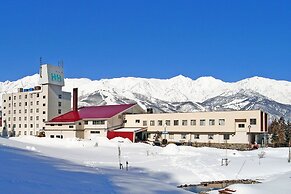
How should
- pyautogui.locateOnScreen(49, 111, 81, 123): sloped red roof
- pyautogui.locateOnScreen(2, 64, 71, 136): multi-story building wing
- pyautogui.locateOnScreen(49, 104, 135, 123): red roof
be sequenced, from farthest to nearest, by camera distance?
pyautogui.locateOnScreen(2, 64, 71, 136): multi-story building wing < pyautogui.locateOnScreen(49, 111, 81, 123): sloped red roof < pyautogui.locateOnScreen(49, 104, 135, 123): red roof

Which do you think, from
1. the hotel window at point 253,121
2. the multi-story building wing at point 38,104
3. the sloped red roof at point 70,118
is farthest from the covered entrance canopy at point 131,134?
the multi-story building wing at point 38,104

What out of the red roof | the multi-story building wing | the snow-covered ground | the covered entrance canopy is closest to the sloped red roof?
the red roof

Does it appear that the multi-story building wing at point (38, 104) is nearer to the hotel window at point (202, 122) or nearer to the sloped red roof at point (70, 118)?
the sloped red roof at point (70, 118)

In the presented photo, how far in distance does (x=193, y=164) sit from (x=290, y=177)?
35.2ft

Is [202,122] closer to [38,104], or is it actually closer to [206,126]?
[206,126]

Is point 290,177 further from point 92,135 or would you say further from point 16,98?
point 16,98

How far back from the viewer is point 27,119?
72.1 m

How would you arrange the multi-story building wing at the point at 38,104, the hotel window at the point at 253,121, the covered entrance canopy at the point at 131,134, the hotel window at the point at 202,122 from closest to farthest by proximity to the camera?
1. the hotel window at the point at 253,121
2. the hotel window at the point at 202,122
3. the covered entrance canopy at the point at 131,134
4. the multi-story building wing at the point at 38,104

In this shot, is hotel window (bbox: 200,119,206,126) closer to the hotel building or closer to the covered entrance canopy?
the hotel building

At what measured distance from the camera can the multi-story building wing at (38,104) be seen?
68000 millimetres

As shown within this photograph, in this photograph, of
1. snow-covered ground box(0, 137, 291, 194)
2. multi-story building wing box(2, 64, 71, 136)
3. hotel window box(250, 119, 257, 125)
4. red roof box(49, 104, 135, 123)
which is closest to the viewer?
snow-covered ground box(0, 137, 291, 194)

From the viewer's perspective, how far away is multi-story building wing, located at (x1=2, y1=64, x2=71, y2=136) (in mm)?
68000

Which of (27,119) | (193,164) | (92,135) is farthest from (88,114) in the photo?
(193,164)

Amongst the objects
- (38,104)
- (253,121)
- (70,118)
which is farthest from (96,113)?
(253,121)
